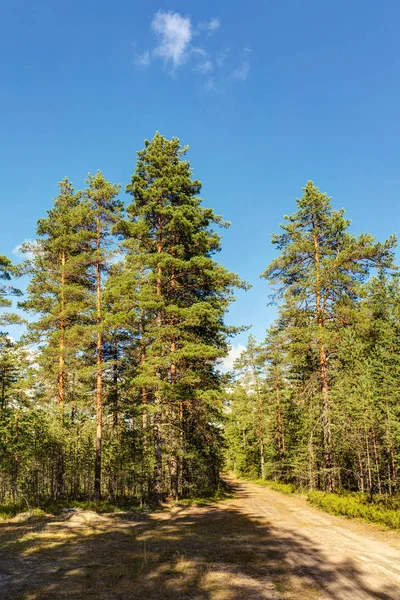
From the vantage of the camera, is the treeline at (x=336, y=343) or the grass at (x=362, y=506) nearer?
the grass at (x=362, y=506)

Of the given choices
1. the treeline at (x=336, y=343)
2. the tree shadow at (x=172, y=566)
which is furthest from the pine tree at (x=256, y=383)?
the tree shadow at (x=172, y=566)

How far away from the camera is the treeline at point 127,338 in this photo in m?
18.8

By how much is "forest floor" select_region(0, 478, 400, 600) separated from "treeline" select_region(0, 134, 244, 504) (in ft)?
17.8

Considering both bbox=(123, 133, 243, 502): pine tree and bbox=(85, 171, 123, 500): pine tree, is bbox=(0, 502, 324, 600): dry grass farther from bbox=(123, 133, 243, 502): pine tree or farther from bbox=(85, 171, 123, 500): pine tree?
bbox=(85, 171, 123, 500): pine tree

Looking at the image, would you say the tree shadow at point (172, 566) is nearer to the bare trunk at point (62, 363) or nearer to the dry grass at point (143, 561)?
the dry grass at point (143, 561)

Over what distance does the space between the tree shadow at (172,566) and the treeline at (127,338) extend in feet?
22.6

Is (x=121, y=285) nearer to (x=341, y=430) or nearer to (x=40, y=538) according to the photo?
(x=40, y=538)

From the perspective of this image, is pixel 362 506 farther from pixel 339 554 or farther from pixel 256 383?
pixel 256 383

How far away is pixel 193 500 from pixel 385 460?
37.3ft

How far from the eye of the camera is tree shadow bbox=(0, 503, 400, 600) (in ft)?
21.0

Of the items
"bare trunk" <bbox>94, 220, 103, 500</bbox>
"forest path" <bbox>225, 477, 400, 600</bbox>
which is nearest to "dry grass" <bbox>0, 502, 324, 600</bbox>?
"forest path" <bbox>225, 477, 400, 600</bbox>

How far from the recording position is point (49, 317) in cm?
2133

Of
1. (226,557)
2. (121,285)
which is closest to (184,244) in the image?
(121,285)

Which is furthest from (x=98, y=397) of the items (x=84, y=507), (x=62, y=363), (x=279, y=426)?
(x=279, y=426)
